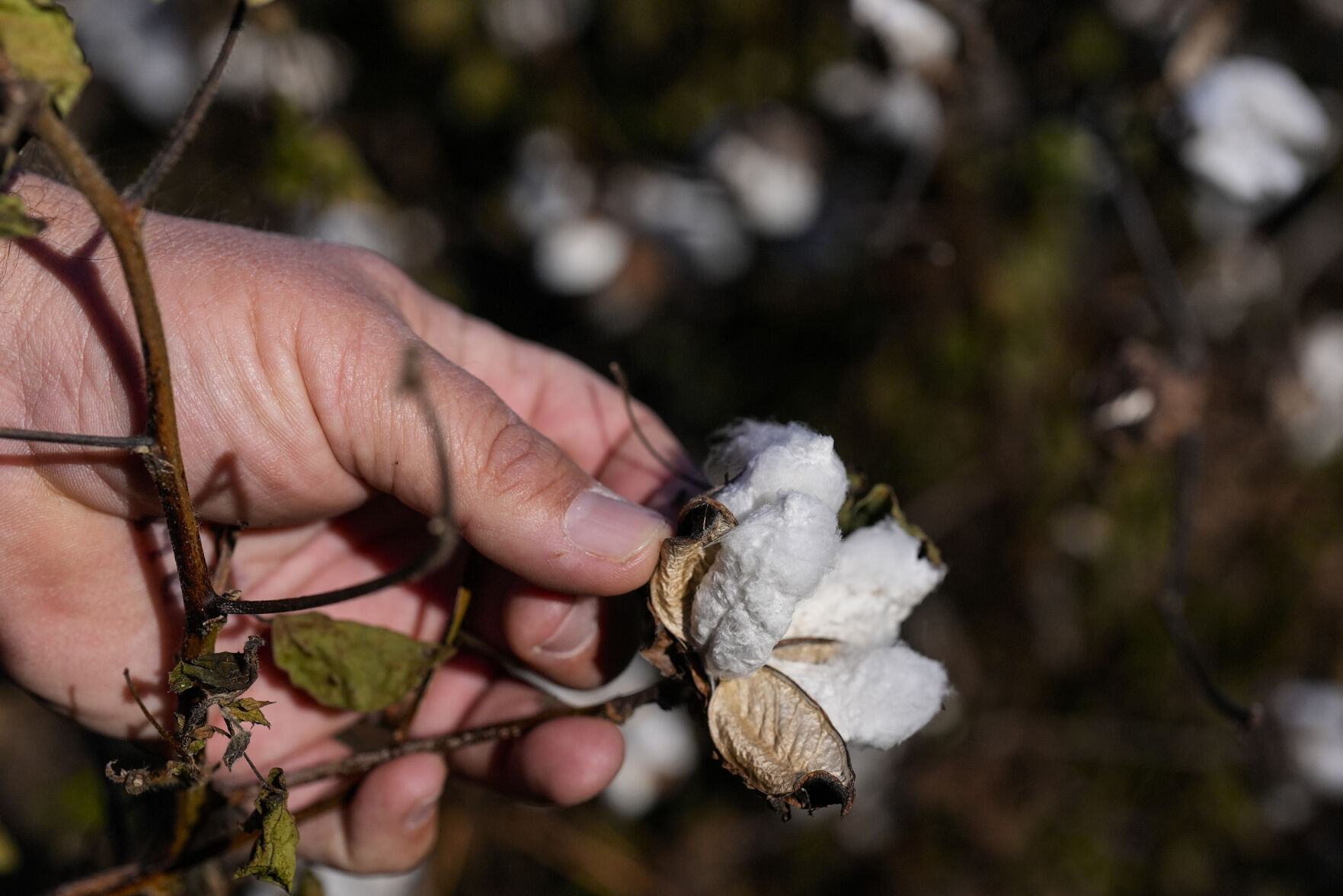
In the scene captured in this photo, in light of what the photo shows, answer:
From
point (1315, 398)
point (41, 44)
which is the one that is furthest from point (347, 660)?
point (1315, 398)

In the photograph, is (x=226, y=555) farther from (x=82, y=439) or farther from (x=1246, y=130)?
(x=1246, y=130)

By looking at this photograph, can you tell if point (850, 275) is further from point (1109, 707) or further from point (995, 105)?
point (1109, 707)

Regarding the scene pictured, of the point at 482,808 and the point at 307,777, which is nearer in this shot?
the point at 307,777

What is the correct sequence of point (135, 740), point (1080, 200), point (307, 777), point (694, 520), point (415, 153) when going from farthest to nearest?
point (415, 153), point (1080, 200), point (135, 740), point (307, 777), point (694, 520)

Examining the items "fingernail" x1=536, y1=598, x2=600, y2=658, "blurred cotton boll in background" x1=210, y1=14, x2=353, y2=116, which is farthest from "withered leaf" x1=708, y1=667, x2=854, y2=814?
"blurred cotton boll in background" x1=210, y1=14, x2=353, y2=116

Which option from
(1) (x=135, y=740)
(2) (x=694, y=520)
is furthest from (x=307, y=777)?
(2) (x=694, y=520)

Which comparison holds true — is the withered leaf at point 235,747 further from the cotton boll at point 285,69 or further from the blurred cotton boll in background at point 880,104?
the blurred cotton boll in background at point 880,104
